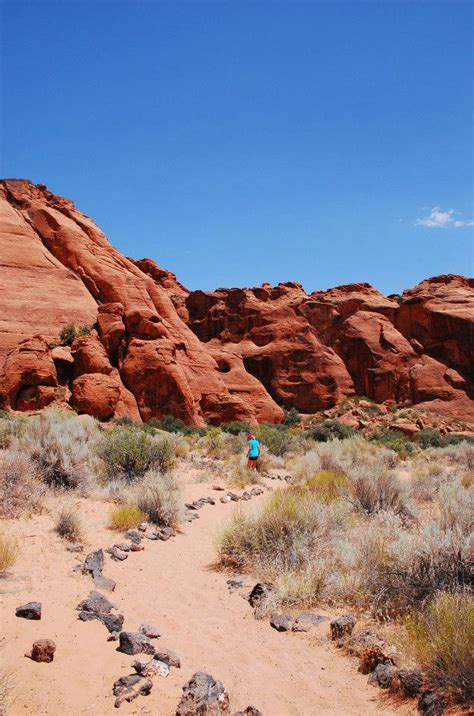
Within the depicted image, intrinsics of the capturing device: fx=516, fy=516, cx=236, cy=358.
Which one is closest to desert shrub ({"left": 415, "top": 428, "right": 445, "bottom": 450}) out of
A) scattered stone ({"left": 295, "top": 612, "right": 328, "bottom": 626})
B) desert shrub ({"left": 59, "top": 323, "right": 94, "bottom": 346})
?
desert shrub ({"left": 59, "top": 323, "right": 94, "bottom": 346})

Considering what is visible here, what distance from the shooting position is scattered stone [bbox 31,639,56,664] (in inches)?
155

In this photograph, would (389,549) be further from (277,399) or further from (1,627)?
(277,399)

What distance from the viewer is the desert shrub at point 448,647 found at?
349cm

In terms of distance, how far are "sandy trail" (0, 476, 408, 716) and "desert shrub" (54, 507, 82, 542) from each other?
0.45ft

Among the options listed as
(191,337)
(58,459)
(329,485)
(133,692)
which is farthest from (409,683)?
(191,337)

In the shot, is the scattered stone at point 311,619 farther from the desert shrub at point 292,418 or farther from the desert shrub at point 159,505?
the desert shrub at point 292,418

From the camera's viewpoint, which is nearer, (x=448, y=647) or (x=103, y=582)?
(x=448, y=647)

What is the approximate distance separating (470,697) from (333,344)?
51424 mm

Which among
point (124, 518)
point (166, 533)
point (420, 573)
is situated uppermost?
point (420, 573)

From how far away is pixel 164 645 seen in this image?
180 inches

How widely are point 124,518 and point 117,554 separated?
1.29 meters

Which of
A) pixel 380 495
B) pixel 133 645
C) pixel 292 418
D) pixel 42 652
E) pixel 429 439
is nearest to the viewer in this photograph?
pixel 42 652

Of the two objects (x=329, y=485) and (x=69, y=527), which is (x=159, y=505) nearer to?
(x=69, y=527)

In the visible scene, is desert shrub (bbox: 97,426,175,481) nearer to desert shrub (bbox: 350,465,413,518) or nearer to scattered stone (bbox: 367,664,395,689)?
desert shrub (bbox: 350,465,413,518)
